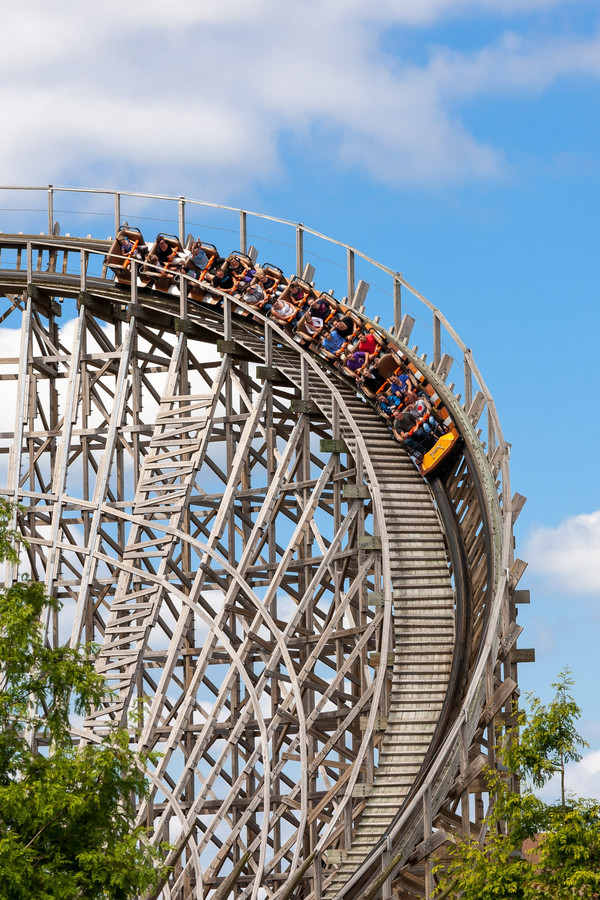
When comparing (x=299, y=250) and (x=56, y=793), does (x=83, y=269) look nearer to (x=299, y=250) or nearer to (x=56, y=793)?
(x=299, y=250)

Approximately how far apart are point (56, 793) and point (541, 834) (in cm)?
574

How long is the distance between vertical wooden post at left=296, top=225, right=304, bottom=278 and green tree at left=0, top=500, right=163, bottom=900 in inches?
498

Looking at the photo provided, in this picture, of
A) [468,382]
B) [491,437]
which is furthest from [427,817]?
[468,382]

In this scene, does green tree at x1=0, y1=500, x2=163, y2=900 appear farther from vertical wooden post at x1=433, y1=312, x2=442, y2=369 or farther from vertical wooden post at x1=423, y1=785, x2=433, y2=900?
vertical wooden post at x1=433, y1=312, x2=442, y2=369

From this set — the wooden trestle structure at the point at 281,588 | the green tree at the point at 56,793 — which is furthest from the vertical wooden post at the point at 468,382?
the green tree at the point at 56,793

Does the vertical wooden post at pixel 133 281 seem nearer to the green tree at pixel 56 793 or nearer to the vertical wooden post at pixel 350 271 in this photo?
the vertical wooden post at pixel 350 271

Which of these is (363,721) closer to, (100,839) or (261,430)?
(261,430)

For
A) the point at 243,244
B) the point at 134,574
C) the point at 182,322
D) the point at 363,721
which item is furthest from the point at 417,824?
the point at 243,244

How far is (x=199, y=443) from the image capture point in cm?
2591

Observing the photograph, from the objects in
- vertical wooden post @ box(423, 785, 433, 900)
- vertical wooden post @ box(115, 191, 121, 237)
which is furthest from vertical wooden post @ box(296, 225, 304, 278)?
vertical wooden post @ box(423, 785, 433, 900)

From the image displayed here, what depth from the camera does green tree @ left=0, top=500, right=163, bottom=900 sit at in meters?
14.7

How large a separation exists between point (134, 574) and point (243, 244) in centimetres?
688

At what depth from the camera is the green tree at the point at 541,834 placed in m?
16.9

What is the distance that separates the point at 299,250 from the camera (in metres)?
28.0
